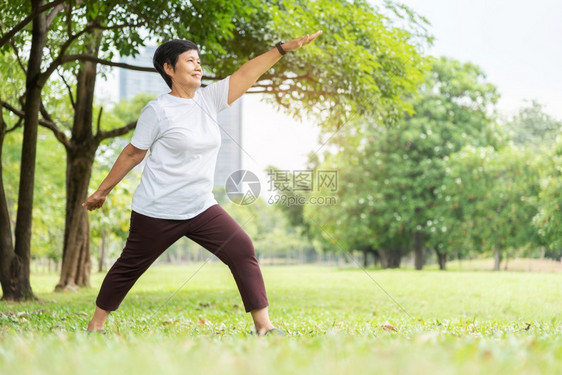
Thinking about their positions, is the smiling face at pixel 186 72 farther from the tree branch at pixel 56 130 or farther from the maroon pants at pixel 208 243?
the tree branch at pixel 56 130

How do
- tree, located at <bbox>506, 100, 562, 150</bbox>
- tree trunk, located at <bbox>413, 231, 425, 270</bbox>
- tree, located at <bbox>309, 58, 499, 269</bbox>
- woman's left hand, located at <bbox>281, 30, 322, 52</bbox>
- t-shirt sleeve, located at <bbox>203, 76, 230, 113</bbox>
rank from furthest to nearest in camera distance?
tree, located at <bbox>506, 100, 562, 150</bbox> → tree trunk, located at <bbox>413, 231, 425, 270</bbox> → tree, located at <bbox>309, 58, 499, 269</bbox> → t-shirt sleeve, located at <bbox>203, 76, 230, 113</bbox> → woman's left hand, located at <bbox>281, 30, 322, 52</bbox>

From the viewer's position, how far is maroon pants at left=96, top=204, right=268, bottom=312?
4.13 metres

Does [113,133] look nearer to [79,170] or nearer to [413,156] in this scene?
[79,170]

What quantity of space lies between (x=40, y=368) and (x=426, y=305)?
8.88 m

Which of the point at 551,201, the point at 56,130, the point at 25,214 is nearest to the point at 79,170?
the point at 56,130

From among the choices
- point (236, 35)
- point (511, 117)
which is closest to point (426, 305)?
point (236, 35)

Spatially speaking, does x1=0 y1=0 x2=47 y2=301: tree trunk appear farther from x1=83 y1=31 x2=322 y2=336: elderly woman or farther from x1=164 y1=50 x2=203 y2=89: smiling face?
x1=164 y1=50 x2=203 y2=89: smiling face

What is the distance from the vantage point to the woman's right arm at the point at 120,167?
4.15m

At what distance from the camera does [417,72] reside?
40.4ft

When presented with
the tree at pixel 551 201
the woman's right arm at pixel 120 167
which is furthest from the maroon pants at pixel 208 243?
the tree at pixel 551 201

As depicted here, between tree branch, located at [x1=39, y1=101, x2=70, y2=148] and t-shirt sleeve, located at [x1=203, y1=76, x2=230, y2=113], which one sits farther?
tree branch, located at [x1=39, y1=101, x2=70, y2=148]

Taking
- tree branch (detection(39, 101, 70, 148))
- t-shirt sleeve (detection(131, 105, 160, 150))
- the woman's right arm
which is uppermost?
tree branch (detection(39, 101, 70, 148))

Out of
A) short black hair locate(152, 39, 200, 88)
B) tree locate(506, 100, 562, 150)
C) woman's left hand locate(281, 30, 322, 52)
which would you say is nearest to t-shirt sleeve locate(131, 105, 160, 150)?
short black hair locate(152, 39, 200, 88)

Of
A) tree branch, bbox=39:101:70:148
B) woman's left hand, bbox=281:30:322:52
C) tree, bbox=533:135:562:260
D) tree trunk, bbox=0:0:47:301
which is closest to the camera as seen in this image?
woman's left hand, bbox=281:30:322:52
